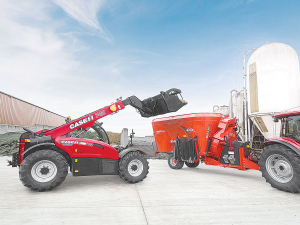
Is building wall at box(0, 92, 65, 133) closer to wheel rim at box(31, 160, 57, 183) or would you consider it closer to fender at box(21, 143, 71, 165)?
fender at box(21, 143, 71, 165)

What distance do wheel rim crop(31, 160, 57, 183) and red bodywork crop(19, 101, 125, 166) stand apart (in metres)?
0.43

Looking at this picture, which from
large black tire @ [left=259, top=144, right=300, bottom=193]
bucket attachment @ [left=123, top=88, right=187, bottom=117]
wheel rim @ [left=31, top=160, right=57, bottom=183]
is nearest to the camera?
wheel rim @ [left=31, top=160, right=57, bottom=183]

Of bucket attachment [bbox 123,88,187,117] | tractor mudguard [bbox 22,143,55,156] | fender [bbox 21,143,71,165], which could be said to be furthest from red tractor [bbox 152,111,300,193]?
tractor mudguard [bbox 22,143,55,156]

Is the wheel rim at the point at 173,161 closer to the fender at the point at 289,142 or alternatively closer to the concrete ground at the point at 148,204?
the concrete ground at the point at 148,204

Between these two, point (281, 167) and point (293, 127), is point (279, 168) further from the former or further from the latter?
point (293, 127)

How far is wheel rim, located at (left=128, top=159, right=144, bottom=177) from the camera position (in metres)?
5.64

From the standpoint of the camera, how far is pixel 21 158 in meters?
4.98

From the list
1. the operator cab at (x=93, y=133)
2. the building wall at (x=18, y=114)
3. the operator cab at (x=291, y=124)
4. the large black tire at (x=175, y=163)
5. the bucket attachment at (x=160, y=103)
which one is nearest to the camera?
the operator cab at (x=291, y=124)

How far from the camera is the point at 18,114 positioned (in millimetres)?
19719

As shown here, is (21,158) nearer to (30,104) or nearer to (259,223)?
(259,223)

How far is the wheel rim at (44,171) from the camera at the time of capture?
4.73m

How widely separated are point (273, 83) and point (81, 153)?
1368 centimetres

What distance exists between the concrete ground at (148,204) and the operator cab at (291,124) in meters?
1.52

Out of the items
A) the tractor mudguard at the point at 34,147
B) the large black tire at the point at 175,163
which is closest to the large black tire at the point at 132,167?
the tractor mudguard at the point at 34,147
